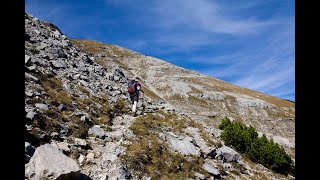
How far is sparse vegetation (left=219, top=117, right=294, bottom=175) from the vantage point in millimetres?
25156

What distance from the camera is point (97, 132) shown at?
19391mm

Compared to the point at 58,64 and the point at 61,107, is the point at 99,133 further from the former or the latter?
the point at 58,64

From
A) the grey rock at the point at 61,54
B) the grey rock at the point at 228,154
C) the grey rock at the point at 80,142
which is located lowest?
the grey rock at the point at 228,154

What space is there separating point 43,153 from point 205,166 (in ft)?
31.9

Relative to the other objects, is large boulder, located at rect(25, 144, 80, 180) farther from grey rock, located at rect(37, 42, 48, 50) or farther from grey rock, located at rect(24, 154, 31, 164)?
grey rock, located at rect(37, 42, 48, 50)

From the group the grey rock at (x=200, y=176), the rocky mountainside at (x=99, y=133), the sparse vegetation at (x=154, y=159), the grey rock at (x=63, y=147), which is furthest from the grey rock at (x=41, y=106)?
the grey rock at (x=200, y=176)

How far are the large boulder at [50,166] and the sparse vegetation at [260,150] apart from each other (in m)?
16.8

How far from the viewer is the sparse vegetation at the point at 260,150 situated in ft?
82.5

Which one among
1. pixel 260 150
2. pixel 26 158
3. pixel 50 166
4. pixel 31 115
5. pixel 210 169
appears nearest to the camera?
pixel 50 166

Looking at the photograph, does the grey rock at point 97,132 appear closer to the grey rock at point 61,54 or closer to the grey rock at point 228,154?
the grey rock at point 228,154

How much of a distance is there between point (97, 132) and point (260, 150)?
13.7 metres

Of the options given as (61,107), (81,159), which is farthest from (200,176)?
(61,107)

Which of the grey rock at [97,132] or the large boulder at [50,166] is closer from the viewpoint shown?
the large boulder at [50,166]
